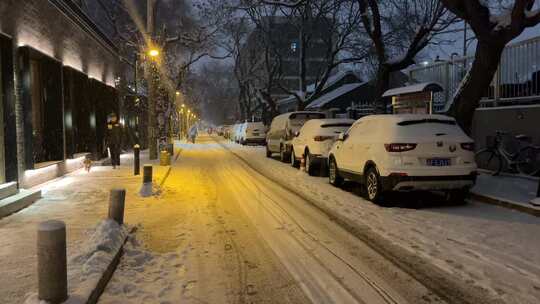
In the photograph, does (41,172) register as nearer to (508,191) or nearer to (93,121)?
(93,121)

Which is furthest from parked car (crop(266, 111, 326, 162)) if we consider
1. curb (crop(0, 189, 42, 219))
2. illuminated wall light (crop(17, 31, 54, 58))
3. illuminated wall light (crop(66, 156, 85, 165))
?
curb (crop(0, 189, 42, 219))

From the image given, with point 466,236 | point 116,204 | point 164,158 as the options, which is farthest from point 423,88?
point 164,158

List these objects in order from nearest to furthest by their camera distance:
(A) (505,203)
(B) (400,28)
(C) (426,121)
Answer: (A) (505,203)
(C) (426,121)
(B) (400,28)

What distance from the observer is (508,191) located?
10.2 meters

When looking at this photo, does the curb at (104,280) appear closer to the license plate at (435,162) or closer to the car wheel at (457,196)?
the license plate at (435,162)

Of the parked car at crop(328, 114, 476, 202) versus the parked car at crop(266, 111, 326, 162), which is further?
the parked car at crop(266, 111, 326, 162)

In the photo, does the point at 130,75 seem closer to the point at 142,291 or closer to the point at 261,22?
the point at 261,22

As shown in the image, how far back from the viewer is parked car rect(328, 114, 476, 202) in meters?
8.99

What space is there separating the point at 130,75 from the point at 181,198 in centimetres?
3818

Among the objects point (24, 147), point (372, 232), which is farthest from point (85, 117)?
point (372, 232)

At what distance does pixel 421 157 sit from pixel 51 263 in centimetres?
682

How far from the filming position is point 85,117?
17.9 m

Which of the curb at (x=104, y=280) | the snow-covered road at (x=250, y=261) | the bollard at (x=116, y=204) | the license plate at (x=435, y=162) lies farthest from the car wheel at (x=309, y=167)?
the curb at (x=104, y=280)

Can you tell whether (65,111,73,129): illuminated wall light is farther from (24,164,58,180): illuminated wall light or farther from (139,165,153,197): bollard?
(139,165,153,197): bollard
